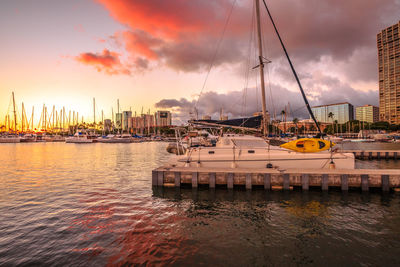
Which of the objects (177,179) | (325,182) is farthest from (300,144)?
(177,179)

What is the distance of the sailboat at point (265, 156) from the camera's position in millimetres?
13289

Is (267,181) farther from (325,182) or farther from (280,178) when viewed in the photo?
(325,182)

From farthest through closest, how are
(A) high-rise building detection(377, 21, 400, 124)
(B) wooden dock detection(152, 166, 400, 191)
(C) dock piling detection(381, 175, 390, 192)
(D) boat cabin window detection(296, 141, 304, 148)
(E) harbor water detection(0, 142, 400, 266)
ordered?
1. (A) high-rise building detection(377, 21, 400, 124)
2. (D) boat cabin window detection(296, 141, 304, 148)
3. (B) wooden dock detection(152, 166, 400, 191)
4. (C) dock piling detection(381, 175, 390, 192)
5. (E) harbor water detection(0, 142, 400, 266)

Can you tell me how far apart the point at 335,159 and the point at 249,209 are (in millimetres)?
7467

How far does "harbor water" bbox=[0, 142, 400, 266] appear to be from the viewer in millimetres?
6098

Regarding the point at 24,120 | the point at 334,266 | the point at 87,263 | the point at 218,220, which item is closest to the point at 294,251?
the point at 334,266

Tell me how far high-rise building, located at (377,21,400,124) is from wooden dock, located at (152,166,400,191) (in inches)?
7366

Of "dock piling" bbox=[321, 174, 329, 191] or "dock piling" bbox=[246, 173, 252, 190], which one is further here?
"dock piling" bbox=[246, 173, 252, 190]

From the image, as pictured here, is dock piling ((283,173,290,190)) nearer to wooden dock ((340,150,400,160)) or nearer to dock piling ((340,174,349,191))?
dock piling ((340,174,349,191))

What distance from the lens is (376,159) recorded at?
1106 inches

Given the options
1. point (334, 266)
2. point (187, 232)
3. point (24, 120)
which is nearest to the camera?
point (334, 266)

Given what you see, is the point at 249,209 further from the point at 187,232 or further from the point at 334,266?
the point at 334,266

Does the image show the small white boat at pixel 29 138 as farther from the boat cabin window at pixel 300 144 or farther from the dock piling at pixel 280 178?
the boat cabin window at pixel 300 144

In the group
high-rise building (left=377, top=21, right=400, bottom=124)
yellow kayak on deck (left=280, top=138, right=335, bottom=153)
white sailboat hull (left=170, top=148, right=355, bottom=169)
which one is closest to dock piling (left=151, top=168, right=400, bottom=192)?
white sailboat hull (left=170, top=148, right=355, bottom=169)
